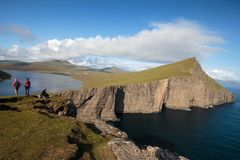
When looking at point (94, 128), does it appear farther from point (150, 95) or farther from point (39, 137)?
point (150, 95)

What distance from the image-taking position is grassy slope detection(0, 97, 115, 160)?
79.5 feet

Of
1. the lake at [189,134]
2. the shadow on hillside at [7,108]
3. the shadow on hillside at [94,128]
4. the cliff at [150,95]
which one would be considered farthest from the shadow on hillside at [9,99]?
the cliff at [150,95]

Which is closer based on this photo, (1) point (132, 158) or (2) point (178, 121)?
(1) point (132, 158)

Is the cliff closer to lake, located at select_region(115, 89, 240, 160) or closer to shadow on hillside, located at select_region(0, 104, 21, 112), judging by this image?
lake, located at select_region(115, 89, 240, 160)

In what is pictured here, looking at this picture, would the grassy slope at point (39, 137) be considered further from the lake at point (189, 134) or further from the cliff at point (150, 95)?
the cliff at point (150, 95)

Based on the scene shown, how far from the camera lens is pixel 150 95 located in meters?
139

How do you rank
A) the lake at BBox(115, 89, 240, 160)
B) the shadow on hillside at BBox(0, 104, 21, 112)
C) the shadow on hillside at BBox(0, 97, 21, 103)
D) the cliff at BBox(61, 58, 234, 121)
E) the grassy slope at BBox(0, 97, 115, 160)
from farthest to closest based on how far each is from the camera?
the cliff at BBox(61, 58, 234, 121), the lake at BBox(115, 89, 240, 160), the shadow on hillside at BBox(0, 97, 21, 103), the shadow on hillside at BBox(0, 104, 21, 112), the grassy slope at BBox(0, 97, 115, 160)

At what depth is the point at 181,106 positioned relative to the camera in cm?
15150

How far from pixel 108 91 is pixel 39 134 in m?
89.2

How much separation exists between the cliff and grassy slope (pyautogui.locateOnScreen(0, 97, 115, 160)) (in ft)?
179

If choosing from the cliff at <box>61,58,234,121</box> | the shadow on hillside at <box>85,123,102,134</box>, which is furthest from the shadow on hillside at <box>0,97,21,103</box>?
the cliff at <box>61,58,234,121</box>

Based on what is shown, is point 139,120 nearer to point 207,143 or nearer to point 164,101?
point 207,143

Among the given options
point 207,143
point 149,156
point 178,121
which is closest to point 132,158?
point 149,156

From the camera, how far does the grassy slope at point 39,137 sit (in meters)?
24.2
